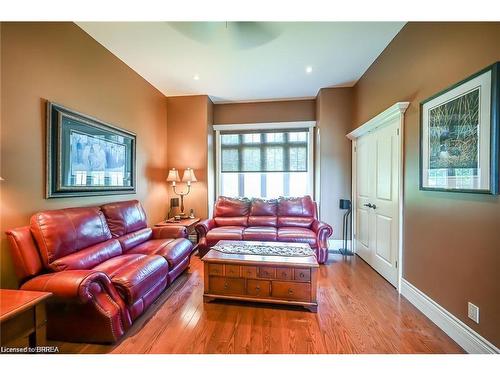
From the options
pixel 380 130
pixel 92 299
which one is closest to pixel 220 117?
pixel 380 130

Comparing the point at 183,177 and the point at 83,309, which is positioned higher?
the point at 183,177

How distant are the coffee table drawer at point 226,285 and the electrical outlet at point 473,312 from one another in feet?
5.91

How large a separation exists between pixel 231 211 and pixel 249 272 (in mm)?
1972

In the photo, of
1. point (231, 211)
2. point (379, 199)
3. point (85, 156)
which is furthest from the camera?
point (231, 211)

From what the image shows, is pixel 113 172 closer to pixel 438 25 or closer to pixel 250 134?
pixel 250 134

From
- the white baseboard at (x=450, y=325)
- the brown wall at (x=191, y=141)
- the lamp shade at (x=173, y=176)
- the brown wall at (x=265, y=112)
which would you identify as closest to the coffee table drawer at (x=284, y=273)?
the white baseboard at (x=450, y=325)

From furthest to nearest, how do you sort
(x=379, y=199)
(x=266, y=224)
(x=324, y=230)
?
(x=266, y=224), (x=324, y=230), (x=379, y=199)

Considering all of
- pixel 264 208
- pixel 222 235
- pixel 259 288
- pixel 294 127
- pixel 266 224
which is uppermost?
pixel 294 127

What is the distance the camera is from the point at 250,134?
458 centimetres

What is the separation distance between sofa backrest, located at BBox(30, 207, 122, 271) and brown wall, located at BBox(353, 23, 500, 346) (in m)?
3.12

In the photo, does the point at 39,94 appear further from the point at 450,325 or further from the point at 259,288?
the point at 450,325

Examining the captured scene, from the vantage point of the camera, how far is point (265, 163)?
4.57m

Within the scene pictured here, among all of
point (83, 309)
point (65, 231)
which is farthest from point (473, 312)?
point (65, 231)
